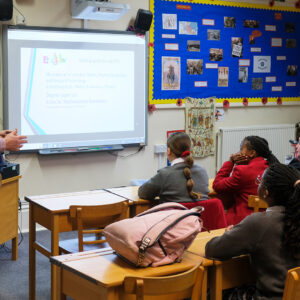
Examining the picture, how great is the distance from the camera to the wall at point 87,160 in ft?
16.7

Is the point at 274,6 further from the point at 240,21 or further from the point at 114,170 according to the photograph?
the point at 114,170

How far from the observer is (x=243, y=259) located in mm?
2432

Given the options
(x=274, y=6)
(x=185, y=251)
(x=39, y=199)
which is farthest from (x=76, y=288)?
(x=274, y=6)

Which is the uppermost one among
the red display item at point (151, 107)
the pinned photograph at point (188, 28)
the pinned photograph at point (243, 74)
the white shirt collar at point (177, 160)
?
the pinned photograph at point (188, 28)

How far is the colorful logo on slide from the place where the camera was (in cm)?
510

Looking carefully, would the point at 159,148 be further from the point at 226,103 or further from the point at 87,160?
the point at 226,103

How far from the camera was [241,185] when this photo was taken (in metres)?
3.76

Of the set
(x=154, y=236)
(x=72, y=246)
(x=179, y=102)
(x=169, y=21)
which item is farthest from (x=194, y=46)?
(x=154, y=236)

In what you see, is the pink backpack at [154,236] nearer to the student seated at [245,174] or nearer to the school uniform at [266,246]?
the school uniform at [266,246]

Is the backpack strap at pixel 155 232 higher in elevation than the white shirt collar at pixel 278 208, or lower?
lower

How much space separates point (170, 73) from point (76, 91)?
1.13m

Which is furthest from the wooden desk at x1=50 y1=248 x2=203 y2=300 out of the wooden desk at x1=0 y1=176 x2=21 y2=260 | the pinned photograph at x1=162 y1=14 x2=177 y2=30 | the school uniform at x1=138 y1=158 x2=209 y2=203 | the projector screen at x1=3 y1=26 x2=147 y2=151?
the pinned photograph at x1=162 y1=14 x2=177 y2=30

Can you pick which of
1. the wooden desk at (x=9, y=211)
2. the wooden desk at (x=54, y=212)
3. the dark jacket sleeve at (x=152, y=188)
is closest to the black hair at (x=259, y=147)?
the dark jacket sleeve at (x=152, y=188)

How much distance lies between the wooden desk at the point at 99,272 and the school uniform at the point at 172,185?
1.05m
